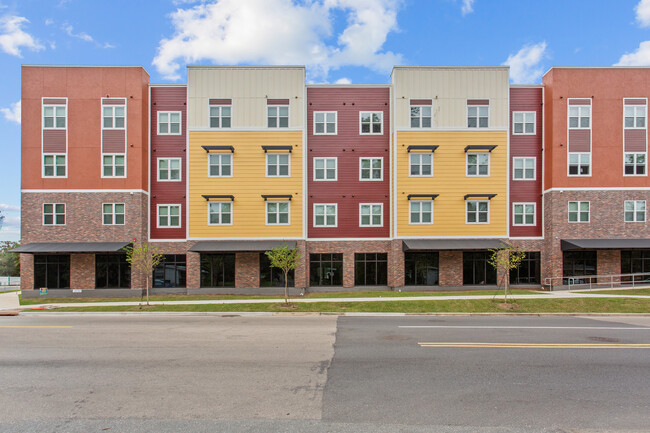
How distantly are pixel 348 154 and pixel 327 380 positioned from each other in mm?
21437

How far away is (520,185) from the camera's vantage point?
27750mm

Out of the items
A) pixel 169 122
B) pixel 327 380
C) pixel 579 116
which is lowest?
pixel 327 380

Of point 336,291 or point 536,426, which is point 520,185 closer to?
point 336,291

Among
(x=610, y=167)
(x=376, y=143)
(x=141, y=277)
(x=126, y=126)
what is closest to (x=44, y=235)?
(x=141, y=277)

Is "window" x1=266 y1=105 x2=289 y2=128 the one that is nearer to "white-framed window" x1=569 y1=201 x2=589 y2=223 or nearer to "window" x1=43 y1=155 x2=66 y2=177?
"window" x1=43 y1=155 x2=66 y2=177

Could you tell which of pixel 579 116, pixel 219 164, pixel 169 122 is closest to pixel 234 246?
pixel 219 164

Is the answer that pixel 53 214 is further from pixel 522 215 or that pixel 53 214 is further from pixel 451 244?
pixel 522 215

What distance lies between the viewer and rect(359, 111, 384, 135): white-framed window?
27781 mm

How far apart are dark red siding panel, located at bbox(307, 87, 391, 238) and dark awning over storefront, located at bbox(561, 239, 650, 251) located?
11.6 metres

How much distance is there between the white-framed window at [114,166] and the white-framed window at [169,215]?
10.8ft

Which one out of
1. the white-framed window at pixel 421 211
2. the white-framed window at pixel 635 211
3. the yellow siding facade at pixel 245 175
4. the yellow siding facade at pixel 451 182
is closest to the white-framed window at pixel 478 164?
the yellow siding facade at pixel 451 182

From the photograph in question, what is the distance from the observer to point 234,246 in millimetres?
25969

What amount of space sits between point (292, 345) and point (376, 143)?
19.5m

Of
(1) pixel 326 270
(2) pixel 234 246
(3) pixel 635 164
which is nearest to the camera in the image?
(2) pixel 234 246
